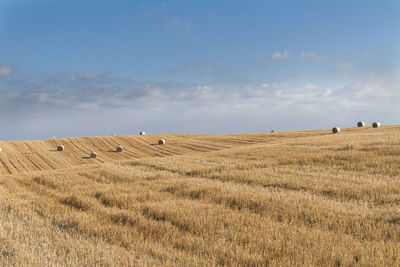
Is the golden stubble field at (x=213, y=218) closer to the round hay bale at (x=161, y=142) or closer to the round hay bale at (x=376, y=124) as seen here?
the round hay bale at (x=161, y=142)

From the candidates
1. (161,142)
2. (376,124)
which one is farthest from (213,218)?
(376,124)

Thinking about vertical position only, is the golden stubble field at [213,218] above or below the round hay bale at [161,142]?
below

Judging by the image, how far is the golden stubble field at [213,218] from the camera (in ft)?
19.5

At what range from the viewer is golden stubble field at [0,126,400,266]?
234 inches

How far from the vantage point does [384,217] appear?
8.08m

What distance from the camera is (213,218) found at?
8.12 m

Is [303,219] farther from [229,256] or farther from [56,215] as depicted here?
[56,215]

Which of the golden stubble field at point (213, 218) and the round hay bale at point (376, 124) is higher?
the round hay bale at point (376, 124)

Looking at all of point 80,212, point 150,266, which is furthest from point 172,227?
point 80,212

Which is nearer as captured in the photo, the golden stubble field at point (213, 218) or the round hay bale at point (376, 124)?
the golden stubble field at point (213, 218)

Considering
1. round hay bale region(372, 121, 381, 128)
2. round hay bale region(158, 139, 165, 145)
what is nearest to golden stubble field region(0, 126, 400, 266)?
A: round hay bale region(158, 139, 165, 145)

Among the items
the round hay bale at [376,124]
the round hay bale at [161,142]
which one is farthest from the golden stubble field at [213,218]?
the round hay bale at [376,124]

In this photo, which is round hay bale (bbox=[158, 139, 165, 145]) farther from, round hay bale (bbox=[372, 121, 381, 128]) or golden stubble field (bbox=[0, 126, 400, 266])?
round hay bale (bbox=[372, 121, 381, 128])

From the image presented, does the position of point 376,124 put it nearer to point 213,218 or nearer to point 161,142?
point 161,142
